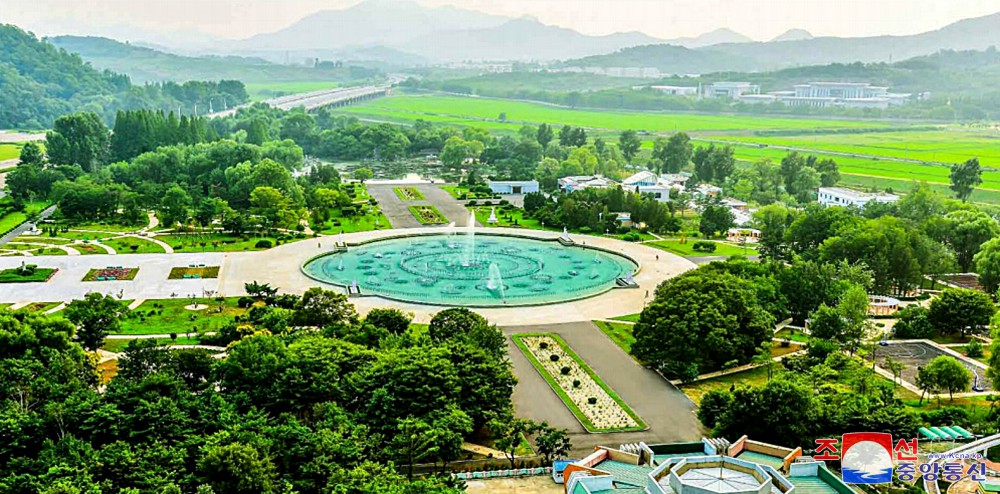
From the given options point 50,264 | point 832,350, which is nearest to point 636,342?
point 832,350

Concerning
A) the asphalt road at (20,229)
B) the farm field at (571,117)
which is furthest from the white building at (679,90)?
the asphalt road at (20,229)

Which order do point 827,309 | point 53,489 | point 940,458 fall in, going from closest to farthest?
point 53,489 → point 940,458 → point 827,309

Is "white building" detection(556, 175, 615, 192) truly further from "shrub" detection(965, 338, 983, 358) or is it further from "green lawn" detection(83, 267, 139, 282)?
"shrub" detection(965, 338, 983, 358)

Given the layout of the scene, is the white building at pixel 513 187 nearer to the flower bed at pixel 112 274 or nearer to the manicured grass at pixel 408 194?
the manicured grass at pixel 408 194

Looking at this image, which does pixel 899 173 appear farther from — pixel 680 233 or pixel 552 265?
pixel 552 265

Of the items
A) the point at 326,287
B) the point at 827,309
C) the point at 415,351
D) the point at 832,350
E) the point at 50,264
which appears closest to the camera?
the point at 415,351

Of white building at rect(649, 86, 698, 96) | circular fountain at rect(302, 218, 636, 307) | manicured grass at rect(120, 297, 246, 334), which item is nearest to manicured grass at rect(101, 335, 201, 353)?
manicured grass at rect(120, 297, 246, 334)
